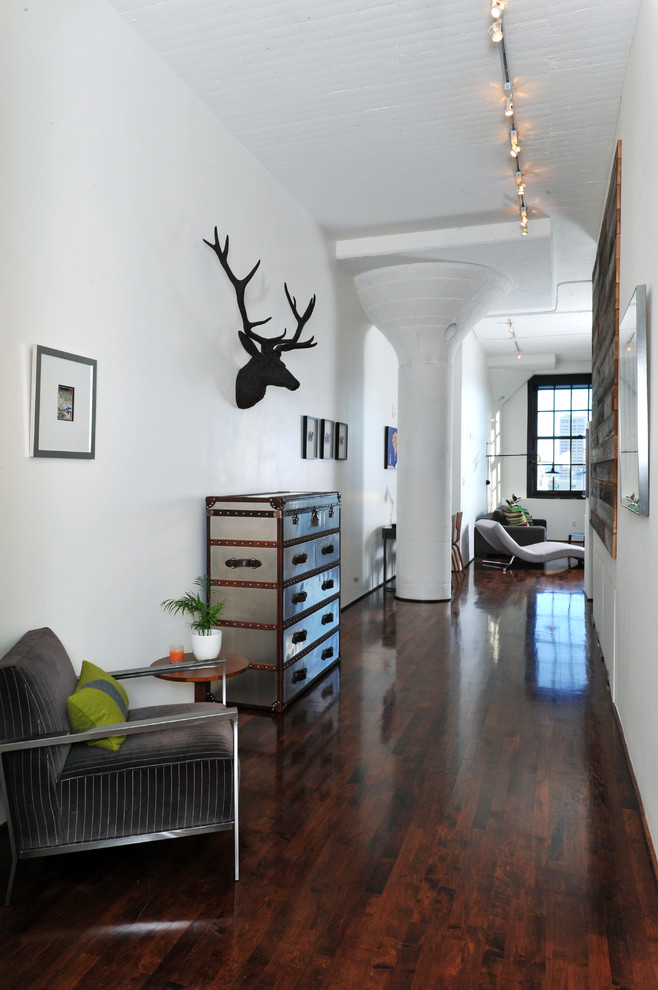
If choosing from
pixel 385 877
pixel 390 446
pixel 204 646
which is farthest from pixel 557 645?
pixel 390 446

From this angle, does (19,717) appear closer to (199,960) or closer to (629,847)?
(199,960)

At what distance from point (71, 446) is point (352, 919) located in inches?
91.2

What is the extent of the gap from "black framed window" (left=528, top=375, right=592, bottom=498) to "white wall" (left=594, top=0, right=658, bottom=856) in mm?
11230

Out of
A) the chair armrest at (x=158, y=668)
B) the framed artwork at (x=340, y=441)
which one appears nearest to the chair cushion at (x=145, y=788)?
the chair armrest at (x=158, y=668)

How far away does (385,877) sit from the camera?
8.73 ft

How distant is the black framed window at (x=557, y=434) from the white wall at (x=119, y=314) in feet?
35.6

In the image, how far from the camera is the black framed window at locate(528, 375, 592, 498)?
49.9 ft

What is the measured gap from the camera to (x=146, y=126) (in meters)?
4.00

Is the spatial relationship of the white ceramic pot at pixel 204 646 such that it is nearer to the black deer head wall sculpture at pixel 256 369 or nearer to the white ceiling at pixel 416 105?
the black deer head wall sculpture at pixel 256 369

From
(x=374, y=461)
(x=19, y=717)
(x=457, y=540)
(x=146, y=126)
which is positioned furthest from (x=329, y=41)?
(x=457, y=540)

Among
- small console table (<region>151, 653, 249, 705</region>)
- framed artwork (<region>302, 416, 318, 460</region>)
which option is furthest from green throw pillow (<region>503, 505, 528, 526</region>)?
small console table (<region>151, 653, 249, 705</region>)

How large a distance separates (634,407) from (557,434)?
12.5m

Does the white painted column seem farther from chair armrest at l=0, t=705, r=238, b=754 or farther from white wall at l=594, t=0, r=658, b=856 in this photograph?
chair armrest at l=0, t=705, r=238, b=754

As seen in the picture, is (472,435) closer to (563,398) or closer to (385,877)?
(563,398)
